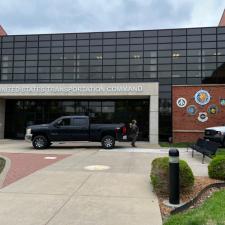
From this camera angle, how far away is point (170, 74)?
1085 inches

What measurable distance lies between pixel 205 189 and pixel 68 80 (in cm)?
2285

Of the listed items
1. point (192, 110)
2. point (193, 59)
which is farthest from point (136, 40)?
point (192, 110)

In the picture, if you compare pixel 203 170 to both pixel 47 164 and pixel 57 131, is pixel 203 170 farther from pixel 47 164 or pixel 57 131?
pixel 57 131

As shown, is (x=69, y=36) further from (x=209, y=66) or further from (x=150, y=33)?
(x=209, y=66)

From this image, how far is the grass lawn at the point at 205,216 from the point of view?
17.0 feet

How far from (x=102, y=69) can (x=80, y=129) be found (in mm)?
10686

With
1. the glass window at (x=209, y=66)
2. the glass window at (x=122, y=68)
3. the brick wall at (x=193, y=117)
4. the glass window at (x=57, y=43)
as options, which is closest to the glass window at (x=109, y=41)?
the glass window at (x=122, y=68)

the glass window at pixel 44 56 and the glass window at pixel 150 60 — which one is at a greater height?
the glass window at pixel 44 56

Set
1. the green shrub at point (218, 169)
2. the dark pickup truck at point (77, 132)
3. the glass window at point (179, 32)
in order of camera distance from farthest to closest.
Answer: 1. the glass window at point (179, 32)
2. the dark pickup truck at point (77, 132)
3. the green shrub at point (218, 169)

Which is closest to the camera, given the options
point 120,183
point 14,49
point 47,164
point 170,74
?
point 120,183

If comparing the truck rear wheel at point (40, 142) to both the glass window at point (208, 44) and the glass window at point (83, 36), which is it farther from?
the glass window at point (208, 44)

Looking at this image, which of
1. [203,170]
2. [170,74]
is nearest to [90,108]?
[170,74]

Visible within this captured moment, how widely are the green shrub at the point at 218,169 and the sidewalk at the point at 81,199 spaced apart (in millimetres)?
1901

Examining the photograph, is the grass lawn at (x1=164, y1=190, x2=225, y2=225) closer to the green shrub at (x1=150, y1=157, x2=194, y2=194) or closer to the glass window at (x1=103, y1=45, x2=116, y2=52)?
the green shrub at (x1=150, y1=157, x2=194, y2=194)
